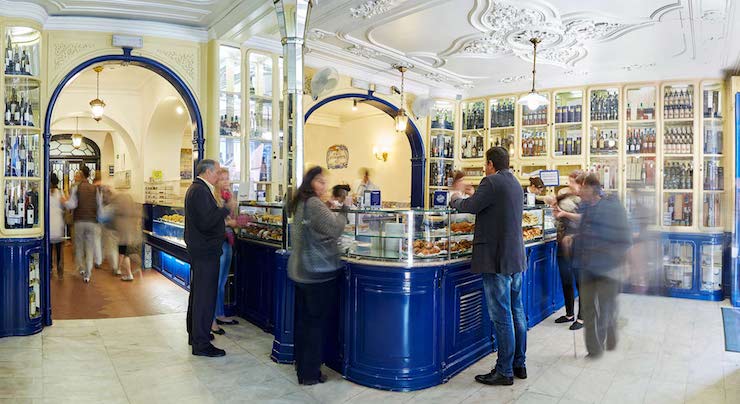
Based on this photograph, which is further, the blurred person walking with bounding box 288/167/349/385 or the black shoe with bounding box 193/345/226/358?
the black shoe with bounding box 193/345/226/358

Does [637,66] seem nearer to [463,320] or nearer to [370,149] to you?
[463,320]

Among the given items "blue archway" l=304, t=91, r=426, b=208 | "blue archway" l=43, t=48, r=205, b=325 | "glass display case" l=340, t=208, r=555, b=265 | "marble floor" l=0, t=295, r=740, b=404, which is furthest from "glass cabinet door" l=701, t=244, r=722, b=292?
"blue archway" l=43, t=48, r=205, b=325

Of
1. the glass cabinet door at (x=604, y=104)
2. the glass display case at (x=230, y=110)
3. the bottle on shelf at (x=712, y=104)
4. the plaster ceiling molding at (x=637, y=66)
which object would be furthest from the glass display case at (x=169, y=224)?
the bottle on shelf at (x=712, y=104)

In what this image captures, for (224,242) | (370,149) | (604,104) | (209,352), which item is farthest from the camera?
(370,149)

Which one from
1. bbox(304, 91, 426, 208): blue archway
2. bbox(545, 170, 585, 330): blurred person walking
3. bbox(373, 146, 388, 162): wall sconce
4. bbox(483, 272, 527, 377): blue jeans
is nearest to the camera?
bbox(483, 272, 527, 377): blue jeans

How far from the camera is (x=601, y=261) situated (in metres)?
4.11

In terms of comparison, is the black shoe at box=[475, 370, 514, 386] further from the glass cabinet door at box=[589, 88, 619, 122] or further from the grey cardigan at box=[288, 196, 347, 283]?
the glass cabinet door at box=[589, 88, 619, 122]

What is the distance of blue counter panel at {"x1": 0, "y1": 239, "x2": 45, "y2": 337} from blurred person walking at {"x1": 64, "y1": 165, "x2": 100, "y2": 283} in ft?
8.02

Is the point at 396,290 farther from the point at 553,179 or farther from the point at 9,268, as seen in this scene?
the point at 9,268

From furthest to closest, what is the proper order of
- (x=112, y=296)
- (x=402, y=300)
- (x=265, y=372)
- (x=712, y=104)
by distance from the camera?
(x=712, y=104) → (x=112, y=296) → (x=265, y=372) → (x=402, y=300)

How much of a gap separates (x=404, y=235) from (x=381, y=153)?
8223mm

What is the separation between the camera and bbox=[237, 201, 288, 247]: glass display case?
5.00 m

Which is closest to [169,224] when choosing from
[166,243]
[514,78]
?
[166,243]

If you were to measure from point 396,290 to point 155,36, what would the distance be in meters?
4.30
